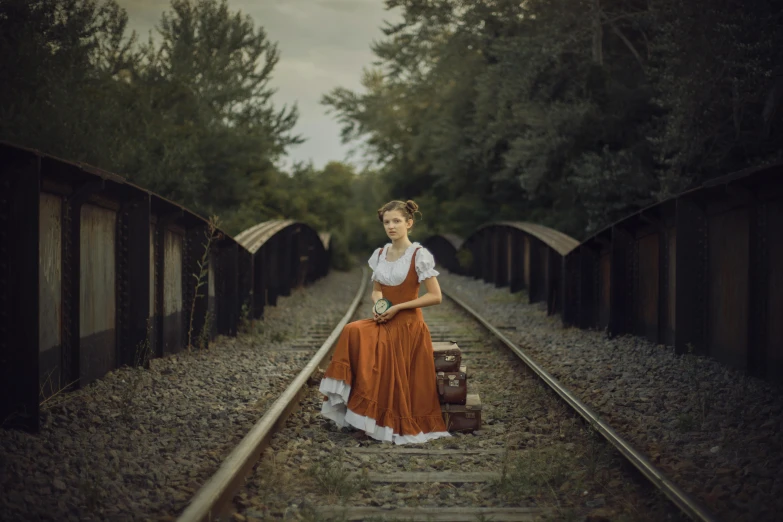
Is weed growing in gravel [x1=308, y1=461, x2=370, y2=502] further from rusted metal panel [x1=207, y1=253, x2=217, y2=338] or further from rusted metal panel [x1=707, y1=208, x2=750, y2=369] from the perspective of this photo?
rusted metal panel [x1=207, y1=253, x2=217, y2=338]

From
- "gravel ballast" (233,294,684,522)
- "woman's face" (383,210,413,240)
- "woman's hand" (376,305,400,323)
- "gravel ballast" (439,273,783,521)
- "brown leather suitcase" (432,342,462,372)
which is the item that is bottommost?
"gravel ballast" (233,294,684,522)

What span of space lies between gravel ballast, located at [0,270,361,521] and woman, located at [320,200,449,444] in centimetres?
80

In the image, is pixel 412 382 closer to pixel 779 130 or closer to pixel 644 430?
pixel 644 430

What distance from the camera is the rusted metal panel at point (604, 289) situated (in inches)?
440

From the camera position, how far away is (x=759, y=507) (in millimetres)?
3803

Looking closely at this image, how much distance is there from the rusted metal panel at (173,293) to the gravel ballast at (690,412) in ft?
13.2

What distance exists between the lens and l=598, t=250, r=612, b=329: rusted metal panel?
11.2 meters

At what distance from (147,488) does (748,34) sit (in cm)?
1178

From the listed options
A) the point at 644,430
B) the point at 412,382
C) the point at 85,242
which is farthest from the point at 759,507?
the point at 85,242

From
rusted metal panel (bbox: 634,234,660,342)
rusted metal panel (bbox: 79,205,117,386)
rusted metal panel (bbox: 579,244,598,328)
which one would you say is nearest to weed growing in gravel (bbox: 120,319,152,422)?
rusted metal panel (bbox: 79,205,117,386)

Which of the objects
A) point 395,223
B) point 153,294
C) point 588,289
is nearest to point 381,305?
point 395,223

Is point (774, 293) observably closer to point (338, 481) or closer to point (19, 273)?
point (338, 481)

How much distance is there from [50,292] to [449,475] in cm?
326

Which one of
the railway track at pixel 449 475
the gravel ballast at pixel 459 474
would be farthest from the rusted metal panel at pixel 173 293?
the gravel ballast at pixel 459 474
